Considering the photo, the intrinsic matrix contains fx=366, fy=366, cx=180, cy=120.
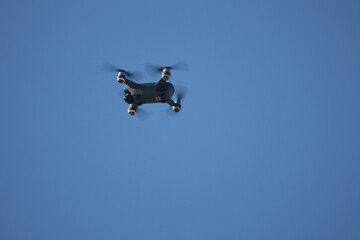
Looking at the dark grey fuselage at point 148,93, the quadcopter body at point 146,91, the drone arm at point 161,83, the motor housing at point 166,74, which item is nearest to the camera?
the motor housing at point 166,74

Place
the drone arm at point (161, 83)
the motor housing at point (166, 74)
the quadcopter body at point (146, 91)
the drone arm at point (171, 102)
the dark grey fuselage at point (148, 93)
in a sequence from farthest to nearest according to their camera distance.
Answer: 1. the drone arm at point (171, 102)
2. the dark grey fuselage at point (148, 93)
3. the quadcopter body at point (146, 91)
4. the drone arm at point (161, 83)
5. the motor housing at point (166, 74)

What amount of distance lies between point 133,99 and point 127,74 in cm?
163

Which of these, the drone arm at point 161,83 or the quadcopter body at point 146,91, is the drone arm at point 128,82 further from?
the drone arm at point 161,83

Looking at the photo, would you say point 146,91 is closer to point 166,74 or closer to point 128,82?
point 128,82

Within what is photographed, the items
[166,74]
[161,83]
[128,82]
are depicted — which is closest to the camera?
[166,74]

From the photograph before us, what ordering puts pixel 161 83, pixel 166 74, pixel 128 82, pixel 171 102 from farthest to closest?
pixel 171 102 < pixel 128 82 < pixel 161 83 < pixel 166 74

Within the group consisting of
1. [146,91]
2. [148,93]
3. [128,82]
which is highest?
[128,82]

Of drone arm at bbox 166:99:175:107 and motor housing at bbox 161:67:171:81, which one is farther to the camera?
drone arm at bbox 166:99:175:107

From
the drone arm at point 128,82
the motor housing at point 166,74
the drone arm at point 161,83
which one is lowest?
the drone arm at point 128,82

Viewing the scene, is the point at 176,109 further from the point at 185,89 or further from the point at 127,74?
the point at 127,74

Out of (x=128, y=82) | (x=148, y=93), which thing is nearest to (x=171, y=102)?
(x=148, y=93)

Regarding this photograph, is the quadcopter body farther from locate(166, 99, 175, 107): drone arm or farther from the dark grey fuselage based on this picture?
locate(166, 99, 175, 107): drone arm

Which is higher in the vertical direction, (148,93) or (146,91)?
(146,91)

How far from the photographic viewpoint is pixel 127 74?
21953 mm
